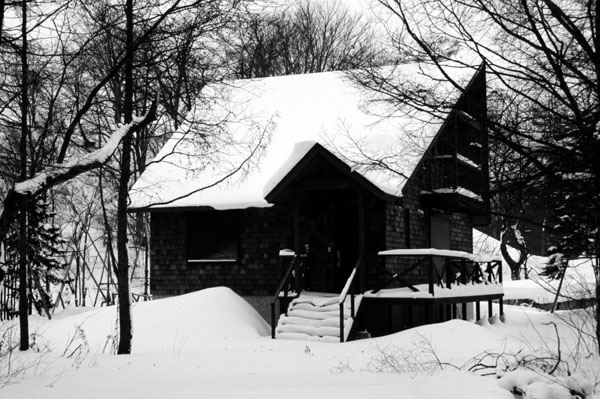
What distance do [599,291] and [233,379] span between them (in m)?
5.01

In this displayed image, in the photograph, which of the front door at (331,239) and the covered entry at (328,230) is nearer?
the covered entry at (328,230)

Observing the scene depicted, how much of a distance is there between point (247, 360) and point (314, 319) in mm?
4329

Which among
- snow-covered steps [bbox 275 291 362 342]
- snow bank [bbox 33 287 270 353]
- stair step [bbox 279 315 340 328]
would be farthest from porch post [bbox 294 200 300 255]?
snow bank [bbox 33 287 270 353]

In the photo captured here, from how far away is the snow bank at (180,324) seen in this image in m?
15.9

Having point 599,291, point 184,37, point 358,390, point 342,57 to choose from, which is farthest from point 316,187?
point 342,57

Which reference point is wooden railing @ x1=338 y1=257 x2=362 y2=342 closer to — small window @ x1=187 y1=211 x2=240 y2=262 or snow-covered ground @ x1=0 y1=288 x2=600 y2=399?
snow-covered ground @ x1=0 y1=288 x2=600 y2=399

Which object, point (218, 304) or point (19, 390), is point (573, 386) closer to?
point (19, 390)

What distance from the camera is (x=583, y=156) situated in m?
9.39

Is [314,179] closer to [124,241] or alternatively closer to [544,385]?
[124,241]

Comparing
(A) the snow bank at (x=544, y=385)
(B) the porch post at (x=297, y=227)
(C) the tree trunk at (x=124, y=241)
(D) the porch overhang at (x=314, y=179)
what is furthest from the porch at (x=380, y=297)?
(A) the snow bank at (x=544, y=385)

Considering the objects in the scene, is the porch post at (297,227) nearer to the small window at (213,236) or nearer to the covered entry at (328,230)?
the covered entry at (328,230)

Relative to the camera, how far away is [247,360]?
12.2 metres

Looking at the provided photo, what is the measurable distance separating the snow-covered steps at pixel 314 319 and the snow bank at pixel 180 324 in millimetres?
1018

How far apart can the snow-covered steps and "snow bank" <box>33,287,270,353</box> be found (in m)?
1.02
